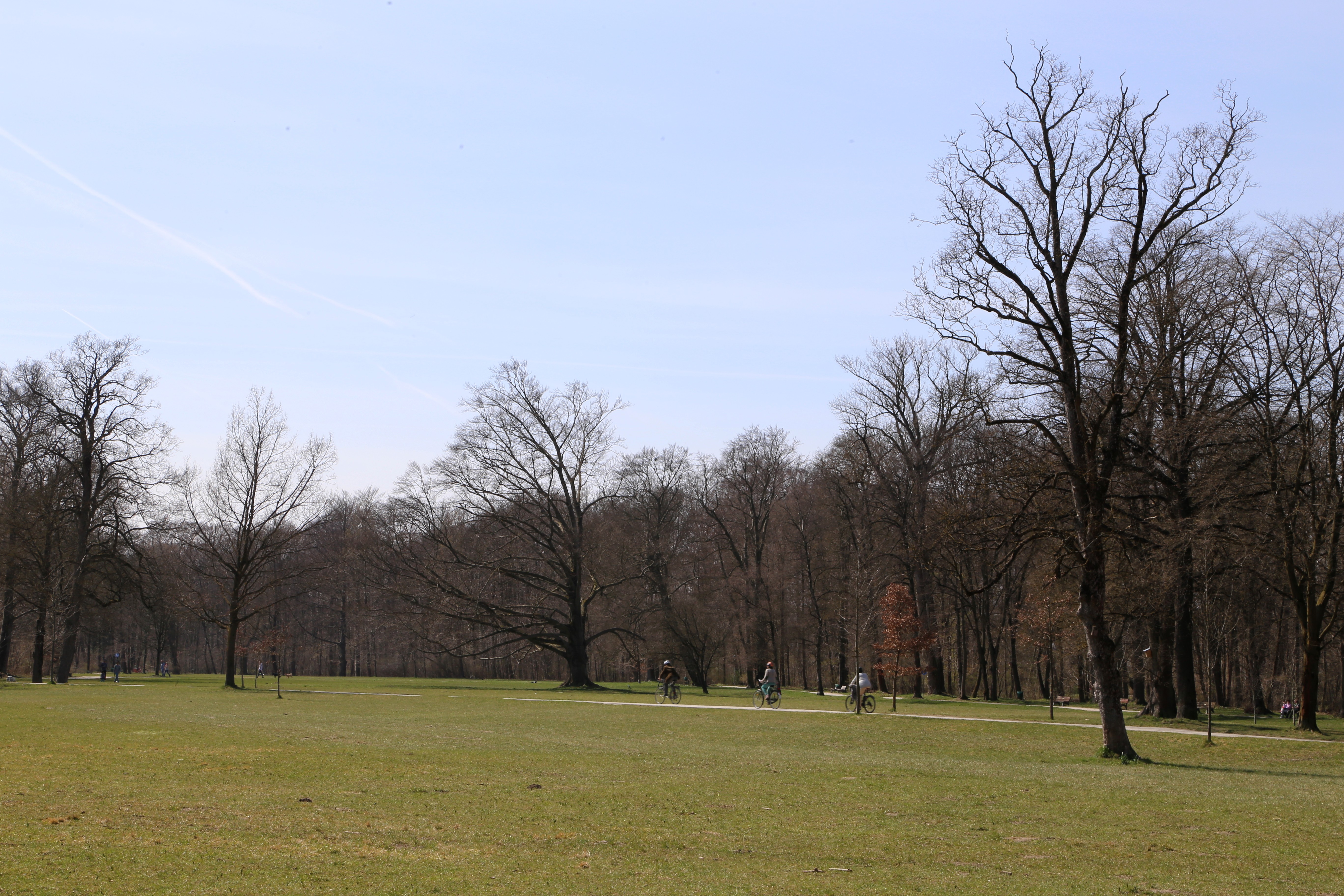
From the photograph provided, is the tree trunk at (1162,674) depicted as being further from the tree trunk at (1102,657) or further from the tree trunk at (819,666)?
the tree trunk at (819,666)

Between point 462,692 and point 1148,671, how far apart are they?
99.9 ft

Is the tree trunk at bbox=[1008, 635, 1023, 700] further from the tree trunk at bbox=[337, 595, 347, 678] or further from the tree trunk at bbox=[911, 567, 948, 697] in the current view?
the tree trunk at bbox=[337, 595, 347, 678]

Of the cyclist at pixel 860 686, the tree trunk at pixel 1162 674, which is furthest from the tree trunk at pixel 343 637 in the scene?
the tree trunk at pixel 1162 674

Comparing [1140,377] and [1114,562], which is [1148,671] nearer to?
[1114,562]

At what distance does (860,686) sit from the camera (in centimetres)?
3438

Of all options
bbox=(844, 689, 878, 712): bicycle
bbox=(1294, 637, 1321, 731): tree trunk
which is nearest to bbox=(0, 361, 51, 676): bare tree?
bbox=(844, 689, 878, 712): bicycle

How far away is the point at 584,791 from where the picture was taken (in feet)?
43.6

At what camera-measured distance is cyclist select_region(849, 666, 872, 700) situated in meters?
34.3

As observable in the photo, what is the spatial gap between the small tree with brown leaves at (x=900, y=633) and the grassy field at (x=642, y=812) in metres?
21.2

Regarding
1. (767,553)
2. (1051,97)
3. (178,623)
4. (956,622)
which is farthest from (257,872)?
(178,623)

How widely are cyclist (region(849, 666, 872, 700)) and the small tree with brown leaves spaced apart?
7.81 meters

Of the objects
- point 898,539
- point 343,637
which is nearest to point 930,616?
point 898,539

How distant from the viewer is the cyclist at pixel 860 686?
3434cm

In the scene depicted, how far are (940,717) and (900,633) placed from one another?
1396 cm
